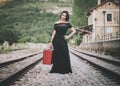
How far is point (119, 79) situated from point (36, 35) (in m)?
30.6

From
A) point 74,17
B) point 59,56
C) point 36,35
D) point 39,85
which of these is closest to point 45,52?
point 59,56

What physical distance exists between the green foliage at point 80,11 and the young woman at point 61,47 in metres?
40.0

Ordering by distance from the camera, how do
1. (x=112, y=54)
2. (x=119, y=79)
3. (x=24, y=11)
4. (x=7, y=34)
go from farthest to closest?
1. (x=24, y=11)
2. (x=7, y=34)
3. (x=112, y=54)
4. (x=119, y=79)

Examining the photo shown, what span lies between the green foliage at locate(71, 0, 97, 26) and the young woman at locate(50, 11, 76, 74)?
39982 mm

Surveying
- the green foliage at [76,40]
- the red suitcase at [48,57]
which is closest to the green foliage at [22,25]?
the green foliage at [76,40]

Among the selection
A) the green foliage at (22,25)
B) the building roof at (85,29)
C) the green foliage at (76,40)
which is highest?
the green foliage at (22,25)

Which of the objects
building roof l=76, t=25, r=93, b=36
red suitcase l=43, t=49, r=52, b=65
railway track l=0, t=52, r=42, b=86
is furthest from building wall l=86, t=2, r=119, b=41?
red suitcase l=43, t=49, r=52, b=65

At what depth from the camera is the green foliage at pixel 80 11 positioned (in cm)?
5028

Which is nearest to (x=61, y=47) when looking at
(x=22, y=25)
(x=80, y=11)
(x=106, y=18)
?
(x=22, y=25)

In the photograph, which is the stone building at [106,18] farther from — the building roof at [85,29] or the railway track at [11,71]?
the railway track at [11,71]

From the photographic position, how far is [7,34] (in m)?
30.2

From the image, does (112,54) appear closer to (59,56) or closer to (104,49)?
(104,49)

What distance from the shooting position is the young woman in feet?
29.4

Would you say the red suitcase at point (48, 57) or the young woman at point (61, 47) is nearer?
the young woman at point (61, 47)
